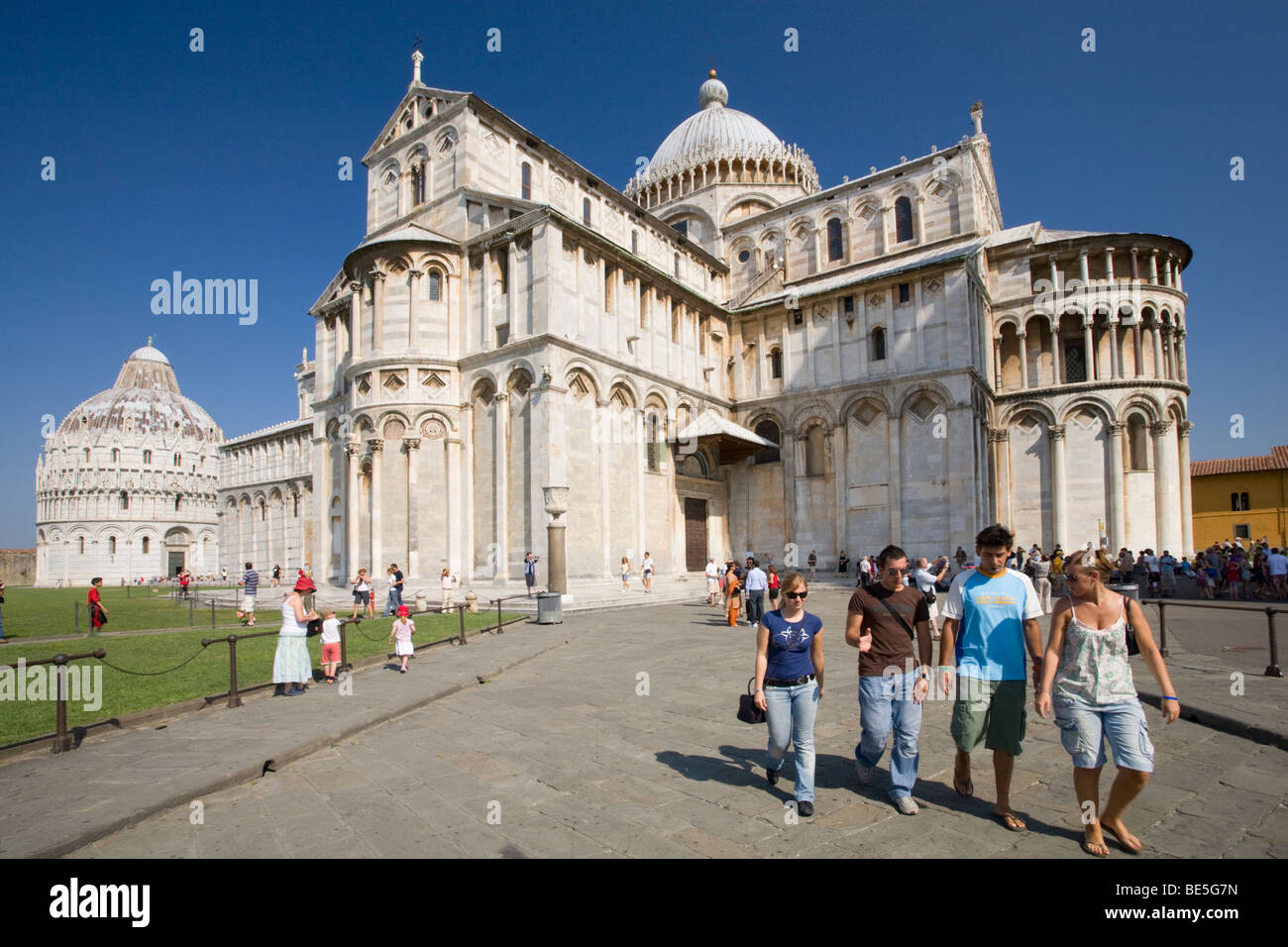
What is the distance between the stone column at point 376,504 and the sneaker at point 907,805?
24.8m

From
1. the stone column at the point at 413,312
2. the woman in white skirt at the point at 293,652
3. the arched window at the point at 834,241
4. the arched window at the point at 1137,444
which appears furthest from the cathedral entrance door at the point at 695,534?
the woman in white skirt at the point at 293,652

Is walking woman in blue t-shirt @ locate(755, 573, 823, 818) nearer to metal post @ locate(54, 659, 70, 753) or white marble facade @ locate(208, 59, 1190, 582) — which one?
metal post @ locate(54, 659, 70, 753)

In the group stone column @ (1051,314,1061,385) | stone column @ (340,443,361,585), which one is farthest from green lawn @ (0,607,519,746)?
stone column @ (1051,314,1061,385)

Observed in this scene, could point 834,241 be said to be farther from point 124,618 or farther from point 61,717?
point 61,717

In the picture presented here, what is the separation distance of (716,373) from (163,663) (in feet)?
90.1

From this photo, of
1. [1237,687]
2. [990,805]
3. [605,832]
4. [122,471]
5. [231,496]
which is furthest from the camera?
[122,471]

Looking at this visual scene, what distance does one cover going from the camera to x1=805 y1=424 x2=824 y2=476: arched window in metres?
33.4

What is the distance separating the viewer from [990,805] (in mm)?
5078

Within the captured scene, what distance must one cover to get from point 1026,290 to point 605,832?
37.1 meters

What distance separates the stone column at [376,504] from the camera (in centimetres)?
2681

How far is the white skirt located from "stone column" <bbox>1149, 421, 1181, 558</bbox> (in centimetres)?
3524
